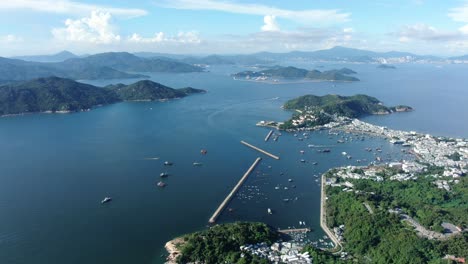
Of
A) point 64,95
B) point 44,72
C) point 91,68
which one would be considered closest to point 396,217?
point 64,95

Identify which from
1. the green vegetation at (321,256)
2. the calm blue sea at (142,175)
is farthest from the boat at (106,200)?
the green vegetation at (321,256)

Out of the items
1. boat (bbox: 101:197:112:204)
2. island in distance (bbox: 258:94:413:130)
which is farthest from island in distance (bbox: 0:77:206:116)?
boat (bbox: 101:197:112:204)

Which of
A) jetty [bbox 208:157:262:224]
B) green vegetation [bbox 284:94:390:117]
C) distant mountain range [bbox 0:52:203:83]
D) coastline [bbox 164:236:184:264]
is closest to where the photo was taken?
coastline [bbox 164:236:184:264]

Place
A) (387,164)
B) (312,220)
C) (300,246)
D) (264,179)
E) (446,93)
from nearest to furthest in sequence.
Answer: (300,246) < (312,220) < (264,179) < (387,164) < (446,93)

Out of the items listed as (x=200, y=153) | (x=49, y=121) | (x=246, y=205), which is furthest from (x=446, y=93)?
(x=49, y=121)

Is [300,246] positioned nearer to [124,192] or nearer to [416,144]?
[124,192]

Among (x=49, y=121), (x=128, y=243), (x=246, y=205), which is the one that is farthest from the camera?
(x=49, y=121)

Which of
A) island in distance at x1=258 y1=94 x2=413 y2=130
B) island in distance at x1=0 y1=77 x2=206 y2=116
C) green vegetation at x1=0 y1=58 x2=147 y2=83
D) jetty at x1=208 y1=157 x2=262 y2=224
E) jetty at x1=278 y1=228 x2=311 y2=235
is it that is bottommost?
jetty at x1=278 y1=228 x2=311 y2=235

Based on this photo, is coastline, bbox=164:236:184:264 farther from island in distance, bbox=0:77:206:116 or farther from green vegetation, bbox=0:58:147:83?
green vegetation, bbox=0:58:147:83
